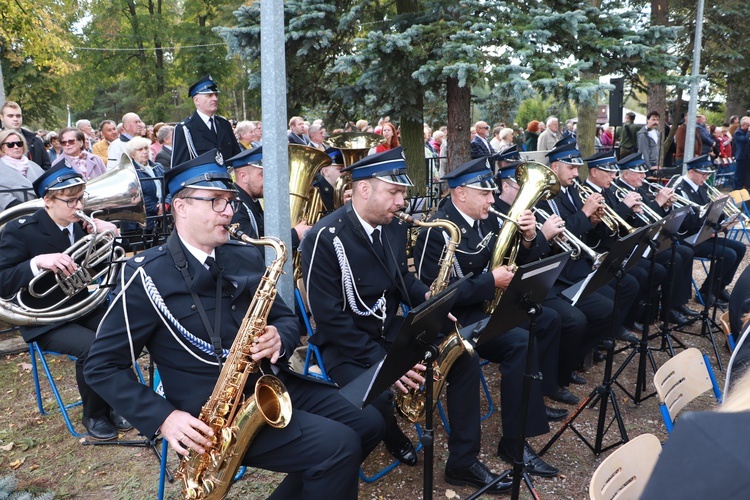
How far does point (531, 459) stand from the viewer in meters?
3.83

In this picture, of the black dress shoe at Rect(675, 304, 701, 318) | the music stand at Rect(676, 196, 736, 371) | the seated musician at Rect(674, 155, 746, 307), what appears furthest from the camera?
the seated musician at Rect(674, 155, 746, 307)

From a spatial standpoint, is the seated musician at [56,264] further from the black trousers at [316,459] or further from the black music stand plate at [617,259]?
Result: the black music stand plate at [617,259]

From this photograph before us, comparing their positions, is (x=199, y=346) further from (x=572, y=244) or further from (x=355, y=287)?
(x=572, y=244)

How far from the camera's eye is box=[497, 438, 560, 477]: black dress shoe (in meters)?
3.84

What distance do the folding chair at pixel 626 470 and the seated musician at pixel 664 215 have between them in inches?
181

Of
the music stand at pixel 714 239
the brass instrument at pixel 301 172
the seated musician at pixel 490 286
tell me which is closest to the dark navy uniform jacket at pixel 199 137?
the brass instrument at pixel 301 172

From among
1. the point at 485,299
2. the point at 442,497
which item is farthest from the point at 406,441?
the point at 485,299

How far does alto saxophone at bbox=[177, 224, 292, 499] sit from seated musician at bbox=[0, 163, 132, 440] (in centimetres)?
173

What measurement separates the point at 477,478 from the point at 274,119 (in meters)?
2.65


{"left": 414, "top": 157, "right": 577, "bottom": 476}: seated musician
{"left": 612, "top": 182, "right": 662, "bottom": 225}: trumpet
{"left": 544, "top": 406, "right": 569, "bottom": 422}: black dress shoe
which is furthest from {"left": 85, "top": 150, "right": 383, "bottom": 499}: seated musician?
{"left": 612, "top": 182, "right": 662, "bottom": 225}: trumpet

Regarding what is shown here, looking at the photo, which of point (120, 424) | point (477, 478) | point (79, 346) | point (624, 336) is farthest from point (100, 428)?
point (624, 336)

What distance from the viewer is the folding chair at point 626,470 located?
7.43 feet

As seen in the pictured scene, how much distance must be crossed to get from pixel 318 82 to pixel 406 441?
6.02m

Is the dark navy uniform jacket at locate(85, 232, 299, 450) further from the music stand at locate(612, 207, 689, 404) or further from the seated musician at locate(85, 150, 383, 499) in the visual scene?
the music stand at locate(612, 207, 689, 404)
